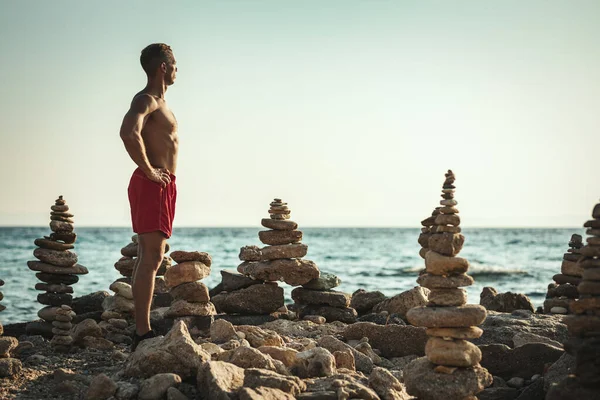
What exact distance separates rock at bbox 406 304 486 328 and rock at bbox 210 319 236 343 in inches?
97.4

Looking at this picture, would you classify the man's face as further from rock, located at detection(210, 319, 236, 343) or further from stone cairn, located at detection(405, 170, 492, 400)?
stone cairn, located at detection(405, 170, 492, 400)

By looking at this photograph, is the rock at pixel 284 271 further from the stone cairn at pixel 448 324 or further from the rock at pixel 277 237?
the stone cairn at pixel 448 324

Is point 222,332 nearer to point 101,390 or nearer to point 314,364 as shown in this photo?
point 314,364

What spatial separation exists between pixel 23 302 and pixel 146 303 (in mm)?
13475

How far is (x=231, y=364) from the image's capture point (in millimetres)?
6352

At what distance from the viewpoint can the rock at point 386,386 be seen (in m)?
6.43

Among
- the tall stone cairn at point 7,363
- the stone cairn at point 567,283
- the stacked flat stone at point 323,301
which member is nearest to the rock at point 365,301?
the stacked flat stone at point 323,301

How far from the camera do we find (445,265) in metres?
6.52

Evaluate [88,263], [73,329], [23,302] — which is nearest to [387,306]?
[73,329]

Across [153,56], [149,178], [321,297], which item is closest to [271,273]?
[321,297]

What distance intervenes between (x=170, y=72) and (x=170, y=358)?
3060 millimetres

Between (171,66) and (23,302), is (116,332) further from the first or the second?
(23,302)

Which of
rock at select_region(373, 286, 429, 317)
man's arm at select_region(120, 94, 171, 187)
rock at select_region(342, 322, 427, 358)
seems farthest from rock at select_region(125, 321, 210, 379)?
rock at select_region(373, 286, 429, 317)

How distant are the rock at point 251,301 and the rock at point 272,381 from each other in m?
4.83
